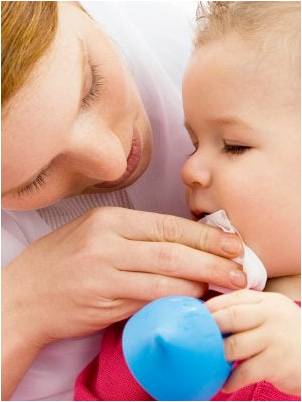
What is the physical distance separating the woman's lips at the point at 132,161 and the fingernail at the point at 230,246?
276 mm

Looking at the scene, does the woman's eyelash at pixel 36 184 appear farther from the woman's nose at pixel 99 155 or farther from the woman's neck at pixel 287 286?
the woman's neck at pixel 287 286

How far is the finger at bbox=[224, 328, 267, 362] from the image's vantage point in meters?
0.89

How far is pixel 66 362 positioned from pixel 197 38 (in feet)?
2.18

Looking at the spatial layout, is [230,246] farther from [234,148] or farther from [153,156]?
[153,156]

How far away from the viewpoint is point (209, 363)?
33.7 inches

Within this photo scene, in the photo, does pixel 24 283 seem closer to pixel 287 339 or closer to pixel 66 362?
pixel 66 362

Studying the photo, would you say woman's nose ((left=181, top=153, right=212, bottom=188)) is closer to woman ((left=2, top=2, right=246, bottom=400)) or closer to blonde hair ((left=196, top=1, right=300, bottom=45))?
woman ((left=2, top=2, right=246, bottom=400))

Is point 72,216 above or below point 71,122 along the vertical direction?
below

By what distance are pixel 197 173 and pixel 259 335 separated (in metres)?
0.34

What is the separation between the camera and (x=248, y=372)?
2.98 feet

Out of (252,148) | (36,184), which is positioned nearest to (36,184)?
(36,184)

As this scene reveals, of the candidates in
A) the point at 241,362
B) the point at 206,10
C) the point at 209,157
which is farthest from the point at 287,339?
the point at 206,10

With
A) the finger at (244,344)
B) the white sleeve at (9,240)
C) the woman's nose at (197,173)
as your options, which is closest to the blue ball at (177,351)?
the finger at (244,344)

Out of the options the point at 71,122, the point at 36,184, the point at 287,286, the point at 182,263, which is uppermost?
the point at 71,122
